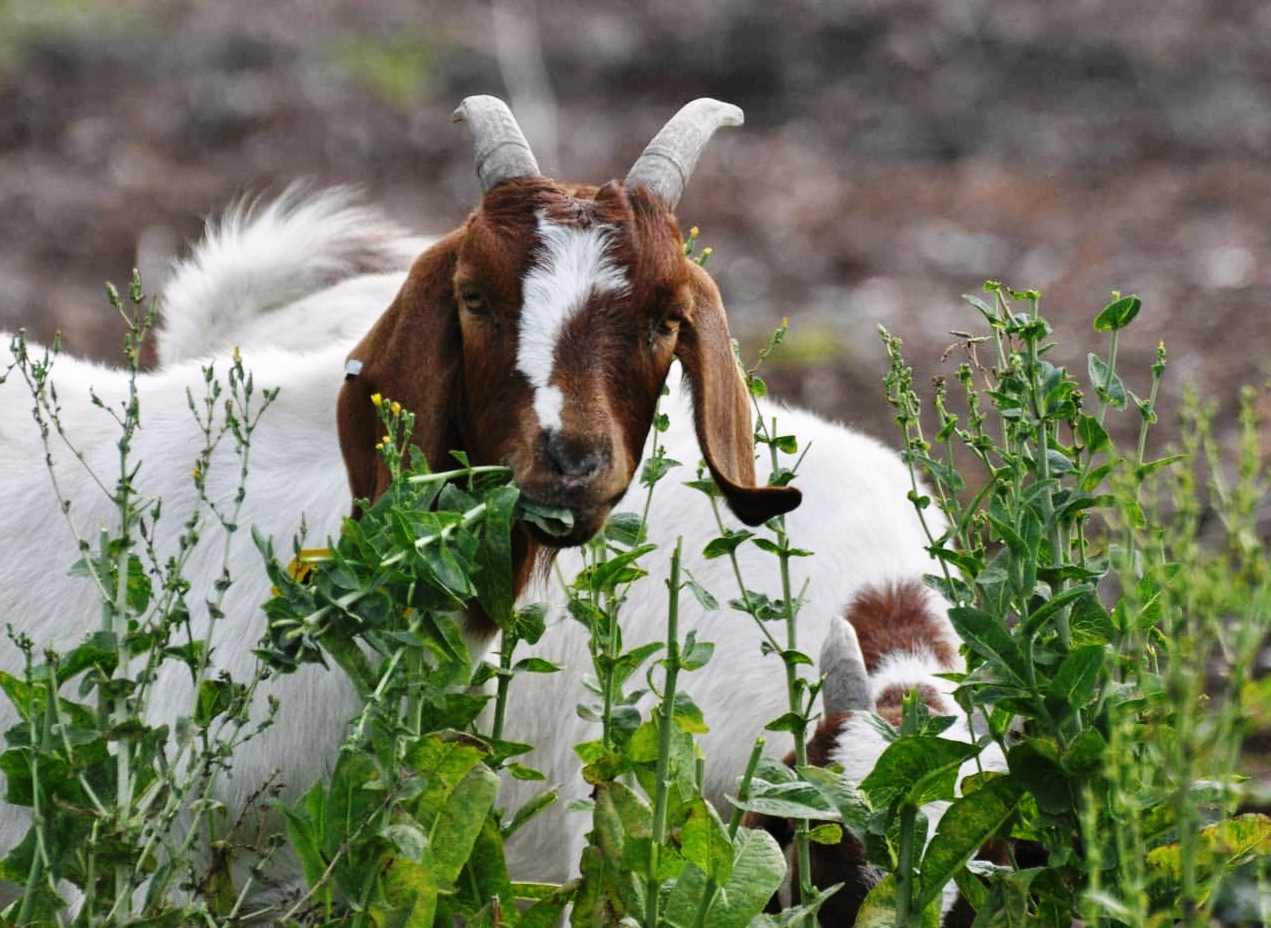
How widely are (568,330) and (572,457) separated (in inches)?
10.1

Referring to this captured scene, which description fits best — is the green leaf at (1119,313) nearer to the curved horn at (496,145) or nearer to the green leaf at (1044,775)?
the green leaf at (1044,775)

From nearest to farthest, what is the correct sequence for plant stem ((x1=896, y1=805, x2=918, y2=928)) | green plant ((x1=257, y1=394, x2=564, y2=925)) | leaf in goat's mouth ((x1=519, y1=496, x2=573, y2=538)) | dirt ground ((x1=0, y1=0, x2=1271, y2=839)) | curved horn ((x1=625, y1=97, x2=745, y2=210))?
green plant ((x1=257, y1=394, x2=564, y2=925)) < plant stem ((x1=896, y1=805, x2=918, y2=928)) < leaf in goat's mouth ((x1=519, y1=496, x2=573, y2=538)) < curved horn ((x1=625, y1=97, x2=745, y2=210)) < dirt ground ((x1=0, y1=0, x2=1271, y2=839))

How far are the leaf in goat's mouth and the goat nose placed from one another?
0.20ft

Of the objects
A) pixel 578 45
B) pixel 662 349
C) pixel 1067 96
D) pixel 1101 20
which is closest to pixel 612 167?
pixel 578 45

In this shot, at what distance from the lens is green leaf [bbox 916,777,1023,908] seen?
9.68ft

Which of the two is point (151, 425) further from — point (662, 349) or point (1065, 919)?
point (1065, 919)

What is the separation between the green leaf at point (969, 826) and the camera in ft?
9.68

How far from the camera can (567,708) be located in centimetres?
425

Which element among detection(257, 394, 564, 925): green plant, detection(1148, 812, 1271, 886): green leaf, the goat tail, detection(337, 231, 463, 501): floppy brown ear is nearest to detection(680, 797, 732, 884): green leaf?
detection(257, 394, 564, 925): green plant

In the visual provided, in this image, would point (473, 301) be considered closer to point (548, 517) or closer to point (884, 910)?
point (548, 517)

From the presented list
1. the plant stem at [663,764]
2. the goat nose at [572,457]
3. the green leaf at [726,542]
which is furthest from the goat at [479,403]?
the plant stem at [663,764]

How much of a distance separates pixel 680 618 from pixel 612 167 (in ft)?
22.0

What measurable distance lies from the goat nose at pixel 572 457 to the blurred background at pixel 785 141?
Result: 15.1 feet

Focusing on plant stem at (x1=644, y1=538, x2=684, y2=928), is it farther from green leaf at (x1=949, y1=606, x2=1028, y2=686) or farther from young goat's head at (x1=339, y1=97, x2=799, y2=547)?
green leaf at (x1=949, y1=606, x2=1028, y2=686)
